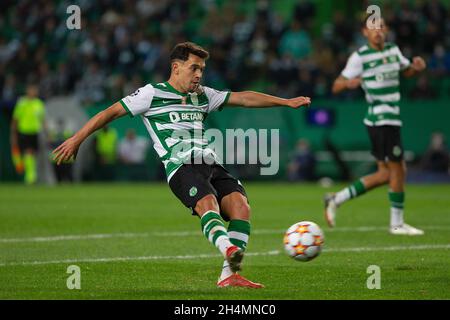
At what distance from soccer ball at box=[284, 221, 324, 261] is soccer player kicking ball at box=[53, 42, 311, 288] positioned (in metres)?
0.37

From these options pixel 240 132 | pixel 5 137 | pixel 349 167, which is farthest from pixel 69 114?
pixel 349 167

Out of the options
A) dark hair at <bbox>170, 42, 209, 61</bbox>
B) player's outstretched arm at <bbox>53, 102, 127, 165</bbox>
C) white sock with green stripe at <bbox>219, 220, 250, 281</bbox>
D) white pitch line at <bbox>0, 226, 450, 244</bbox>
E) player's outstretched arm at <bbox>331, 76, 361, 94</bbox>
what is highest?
dark hair at <bbox>170, 42, 209, 61</bbox>

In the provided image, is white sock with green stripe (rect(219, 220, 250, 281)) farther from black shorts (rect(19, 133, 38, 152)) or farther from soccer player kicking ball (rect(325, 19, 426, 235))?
black shorts (rect(19, 133, 38, 152))

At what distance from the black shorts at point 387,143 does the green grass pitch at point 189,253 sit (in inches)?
37.9

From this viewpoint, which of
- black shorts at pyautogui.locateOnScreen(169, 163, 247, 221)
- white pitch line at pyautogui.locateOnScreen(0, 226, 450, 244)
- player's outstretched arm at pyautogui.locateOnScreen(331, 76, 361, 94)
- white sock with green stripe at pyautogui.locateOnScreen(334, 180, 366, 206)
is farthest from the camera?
white sock with green stripe at pyautogui.locateOnScreen(334, 180, 366, 206)

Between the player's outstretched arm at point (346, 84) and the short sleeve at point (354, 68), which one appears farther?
the short sleeve at point (354, 68)

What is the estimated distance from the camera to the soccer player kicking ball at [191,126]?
A: 8047mm

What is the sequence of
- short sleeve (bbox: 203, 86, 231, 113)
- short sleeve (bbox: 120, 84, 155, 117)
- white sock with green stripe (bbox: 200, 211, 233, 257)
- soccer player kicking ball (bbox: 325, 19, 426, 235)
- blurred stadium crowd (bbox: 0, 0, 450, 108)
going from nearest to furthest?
white sock with green stripe (bbox: 200, 211, 233, 257)
short sleeve (bbox: 120, 84, 155, 117)
short sleeve (bbox: 203, 86, 231, 113)
soccer player kicking ball (bbox: 325, 19, 426, 235)
blurred stadium crowd (bbox: 0, 0, 450, 108)

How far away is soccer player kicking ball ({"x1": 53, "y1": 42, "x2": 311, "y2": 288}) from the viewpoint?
8047 mm

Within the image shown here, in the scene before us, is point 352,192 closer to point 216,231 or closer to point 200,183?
point 200,183

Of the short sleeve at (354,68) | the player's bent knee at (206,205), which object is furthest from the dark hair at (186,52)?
the short sleeve at (354,68)

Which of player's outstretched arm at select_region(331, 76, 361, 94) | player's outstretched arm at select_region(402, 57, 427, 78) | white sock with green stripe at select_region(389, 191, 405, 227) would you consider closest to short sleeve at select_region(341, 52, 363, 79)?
player's outstretched arm at select_region(331, 76, 361, 94)

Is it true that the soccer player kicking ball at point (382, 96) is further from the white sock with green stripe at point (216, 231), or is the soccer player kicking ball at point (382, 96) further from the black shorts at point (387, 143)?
the white sock with green stripe at point (216, 231)

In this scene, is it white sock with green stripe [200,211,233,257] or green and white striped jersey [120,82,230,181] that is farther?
green and white striped jersey [120,82,230,181]
